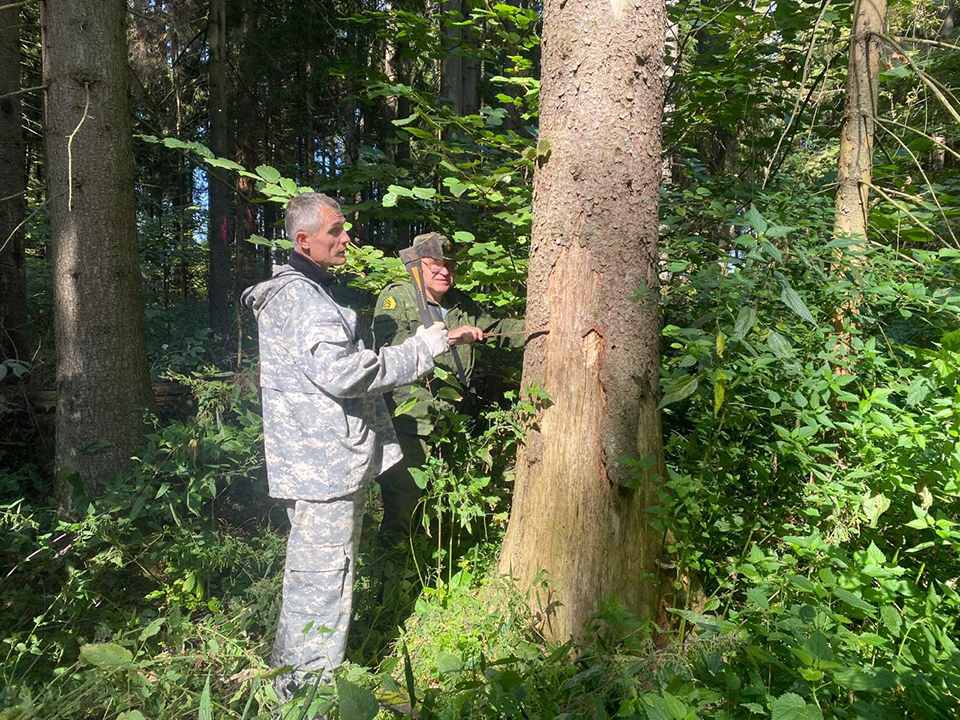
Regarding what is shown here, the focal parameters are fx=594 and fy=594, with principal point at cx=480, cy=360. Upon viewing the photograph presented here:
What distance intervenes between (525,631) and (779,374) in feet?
5.15

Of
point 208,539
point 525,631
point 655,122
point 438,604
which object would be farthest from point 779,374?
point 208,539

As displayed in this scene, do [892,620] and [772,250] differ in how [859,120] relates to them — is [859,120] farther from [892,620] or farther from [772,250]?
[892,620]

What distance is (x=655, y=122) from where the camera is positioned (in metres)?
2.61

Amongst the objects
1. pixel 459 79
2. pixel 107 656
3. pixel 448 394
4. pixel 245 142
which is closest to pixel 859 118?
pixel 448 394

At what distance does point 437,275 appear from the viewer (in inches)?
142

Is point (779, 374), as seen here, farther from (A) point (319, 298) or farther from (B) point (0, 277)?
(B) point (0, 277)

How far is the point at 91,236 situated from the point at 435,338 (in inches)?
95.6

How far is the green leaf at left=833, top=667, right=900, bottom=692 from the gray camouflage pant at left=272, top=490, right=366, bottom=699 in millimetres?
2060

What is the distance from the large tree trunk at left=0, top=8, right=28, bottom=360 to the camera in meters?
5.39

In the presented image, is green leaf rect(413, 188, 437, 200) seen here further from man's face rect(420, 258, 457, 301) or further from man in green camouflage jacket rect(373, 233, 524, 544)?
man's face rect(420, 258, 457, 301)

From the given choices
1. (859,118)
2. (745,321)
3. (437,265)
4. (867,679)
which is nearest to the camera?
(867,679)

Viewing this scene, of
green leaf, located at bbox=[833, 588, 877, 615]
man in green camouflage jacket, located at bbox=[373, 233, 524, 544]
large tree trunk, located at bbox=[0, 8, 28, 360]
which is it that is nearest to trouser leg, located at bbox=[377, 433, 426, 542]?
man in green camouflage jacket, located at bbox=[373, 233, 524, 544]

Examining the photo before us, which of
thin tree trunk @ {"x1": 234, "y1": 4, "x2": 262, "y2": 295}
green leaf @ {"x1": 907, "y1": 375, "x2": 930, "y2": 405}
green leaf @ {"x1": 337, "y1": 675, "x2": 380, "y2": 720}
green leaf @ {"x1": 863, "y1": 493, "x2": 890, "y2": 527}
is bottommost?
green leaf @ {"x1": 337, "y1": 675, "x2": 380, "y2": 720}

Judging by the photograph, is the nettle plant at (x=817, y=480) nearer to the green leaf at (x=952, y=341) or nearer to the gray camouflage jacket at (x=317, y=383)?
the green leaf at (x=952, y=341)
